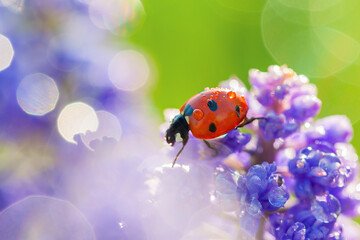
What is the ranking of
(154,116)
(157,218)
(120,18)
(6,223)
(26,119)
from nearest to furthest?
(157,218) < (6,223) < (26,119) < (154,116) < (120,18)

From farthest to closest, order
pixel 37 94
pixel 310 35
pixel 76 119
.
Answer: pixel 310 35 < pixel 76 119 < pixel 37 94

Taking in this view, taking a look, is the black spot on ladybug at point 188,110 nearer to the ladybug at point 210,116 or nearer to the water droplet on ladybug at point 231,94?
the ladybug at point 210,116

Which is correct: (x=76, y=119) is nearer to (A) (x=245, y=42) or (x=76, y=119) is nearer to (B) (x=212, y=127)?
(B) (x=212, y=127)

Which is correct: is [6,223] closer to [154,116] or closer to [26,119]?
[26,119]

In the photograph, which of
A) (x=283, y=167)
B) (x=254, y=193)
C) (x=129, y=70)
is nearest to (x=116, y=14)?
(x=129, y=70)

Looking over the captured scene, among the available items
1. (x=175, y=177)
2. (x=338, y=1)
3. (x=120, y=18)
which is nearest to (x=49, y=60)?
(x=120, y=18)
